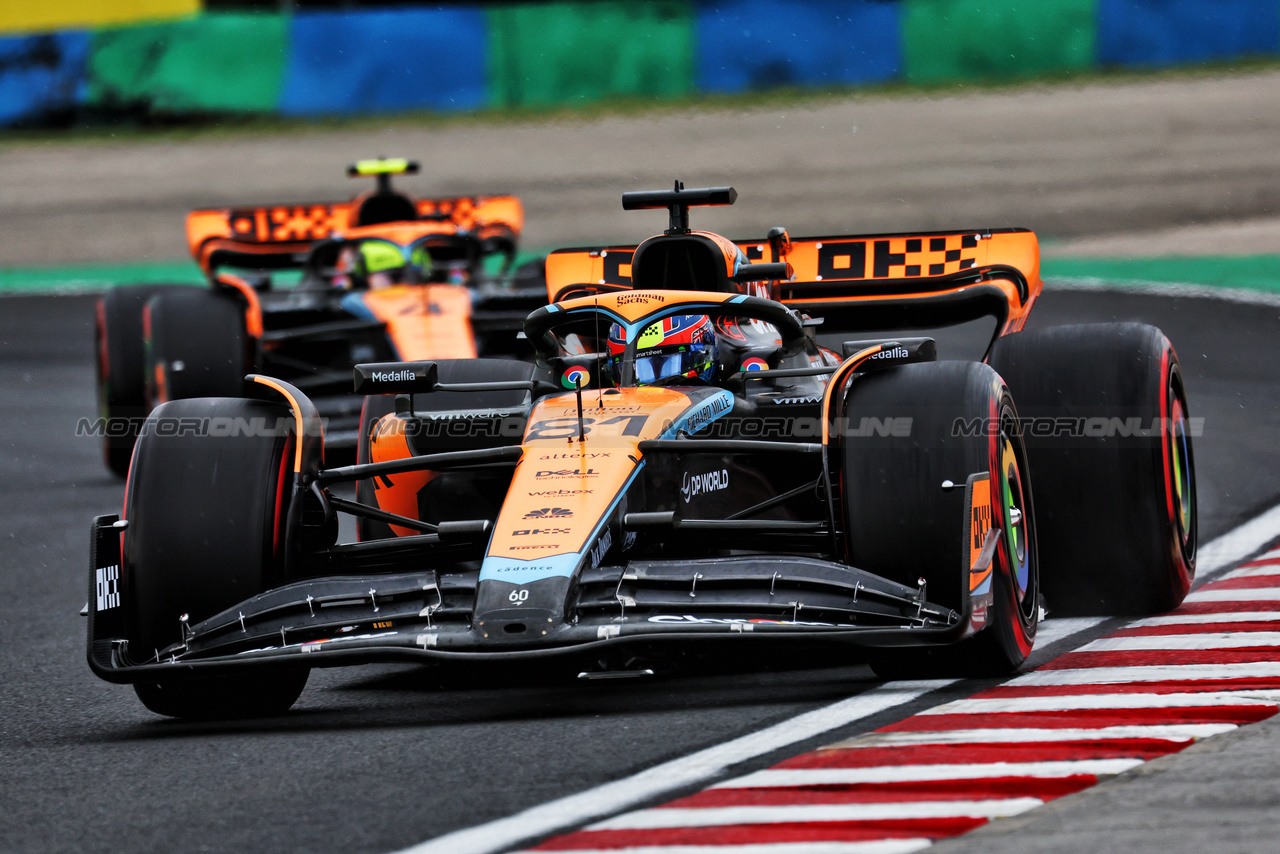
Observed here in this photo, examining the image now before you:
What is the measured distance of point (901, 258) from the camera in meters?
8.51

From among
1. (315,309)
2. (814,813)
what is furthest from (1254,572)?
(315,309)

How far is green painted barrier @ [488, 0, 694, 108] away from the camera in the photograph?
69.7ft

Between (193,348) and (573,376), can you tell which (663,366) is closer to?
(573,376)

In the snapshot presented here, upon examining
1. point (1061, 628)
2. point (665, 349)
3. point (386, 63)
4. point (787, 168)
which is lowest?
point (1061, 628)

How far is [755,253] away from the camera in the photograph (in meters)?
8.73

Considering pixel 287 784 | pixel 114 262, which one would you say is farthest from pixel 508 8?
pixel 287 784

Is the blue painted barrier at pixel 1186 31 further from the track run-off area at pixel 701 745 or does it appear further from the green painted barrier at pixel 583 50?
the track run-off area at pixel 701 745

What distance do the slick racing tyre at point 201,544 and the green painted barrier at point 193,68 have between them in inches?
686

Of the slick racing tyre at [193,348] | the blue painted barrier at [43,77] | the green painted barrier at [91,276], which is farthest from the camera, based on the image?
the blue painted barrier at [43,77]

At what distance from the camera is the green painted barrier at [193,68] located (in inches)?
880

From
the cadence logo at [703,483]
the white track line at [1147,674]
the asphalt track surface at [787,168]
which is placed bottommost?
the white track line at [1147,674]

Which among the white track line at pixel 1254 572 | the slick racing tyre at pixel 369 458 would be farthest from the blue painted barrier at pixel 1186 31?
the slick racing tyre at pixel 369 458

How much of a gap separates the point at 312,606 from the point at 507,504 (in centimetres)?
62

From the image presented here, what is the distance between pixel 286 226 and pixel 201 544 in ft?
28.2
